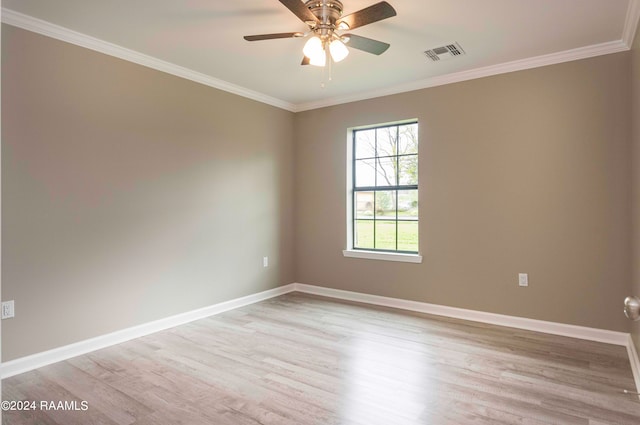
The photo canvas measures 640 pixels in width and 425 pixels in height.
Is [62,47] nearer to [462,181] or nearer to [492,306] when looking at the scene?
[462,181]

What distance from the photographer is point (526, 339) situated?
352cm

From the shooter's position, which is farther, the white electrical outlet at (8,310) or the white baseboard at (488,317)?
the white baseboard at (488,317)

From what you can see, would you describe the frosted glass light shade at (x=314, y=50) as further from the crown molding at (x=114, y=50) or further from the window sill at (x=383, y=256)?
the window sill at (x=383, y=256)

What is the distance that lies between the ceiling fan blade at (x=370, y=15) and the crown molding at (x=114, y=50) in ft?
6.57

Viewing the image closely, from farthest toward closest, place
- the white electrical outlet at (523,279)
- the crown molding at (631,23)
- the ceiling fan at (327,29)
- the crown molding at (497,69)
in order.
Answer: the white electrical outlet at (523,279) → the crown molding at (497,69) → the crown molding at (631,23) → the ceiling fan at (327,29)

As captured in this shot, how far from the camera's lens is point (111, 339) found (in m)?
3.43

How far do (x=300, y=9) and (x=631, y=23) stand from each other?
2.52 metres

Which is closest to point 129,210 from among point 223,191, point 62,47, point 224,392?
point 223,191

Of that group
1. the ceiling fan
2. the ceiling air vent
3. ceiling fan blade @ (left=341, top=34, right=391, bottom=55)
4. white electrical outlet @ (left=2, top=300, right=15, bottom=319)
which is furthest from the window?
white electrical outlet @ (left=2, top=300, right=15, bottom=319)

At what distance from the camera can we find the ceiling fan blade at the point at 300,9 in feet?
7.61

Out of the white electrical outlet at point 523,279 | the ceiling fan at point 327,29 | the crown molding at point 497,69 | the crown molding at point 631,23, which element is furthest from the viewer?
the white electrical outlet at point 523,279

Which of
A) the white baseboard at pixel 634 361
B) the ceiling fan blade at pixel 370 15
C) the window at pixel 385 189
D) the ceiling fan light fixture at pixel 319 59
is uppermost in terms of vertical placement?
the ceiling fan blade at pixel 370 15

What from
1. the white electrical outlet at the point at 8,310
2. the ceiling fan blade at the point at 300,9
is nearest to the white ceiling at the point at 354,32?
the ceiling fan blade at the point at 300,9

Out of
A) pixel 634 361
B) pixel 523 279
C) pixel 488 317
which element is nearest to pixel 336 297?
pixel 488 317
